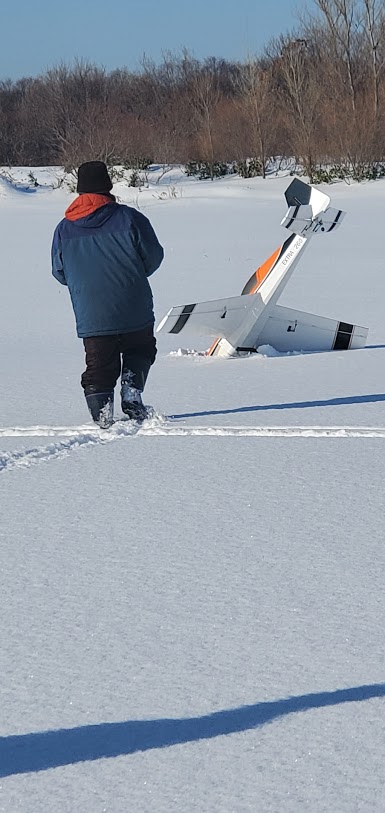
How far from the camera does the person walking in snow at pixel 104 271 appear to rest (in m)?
5.04

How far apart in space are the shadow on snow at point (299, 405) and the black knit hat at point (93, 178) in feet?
4.15

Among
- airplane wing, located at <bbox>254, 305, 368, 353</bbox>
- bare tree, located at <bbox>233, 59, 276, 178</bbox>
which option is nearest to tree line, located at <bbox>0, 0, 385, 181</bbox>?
bare tree, located at <bbox>233, 59, 276, 178</bbox>

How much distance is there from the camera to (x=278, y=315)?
7.34m

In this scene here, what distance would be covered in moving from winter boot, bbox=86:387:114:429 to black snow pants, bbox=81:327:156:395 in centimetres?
2

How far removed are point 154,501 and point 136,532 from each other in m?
0.39

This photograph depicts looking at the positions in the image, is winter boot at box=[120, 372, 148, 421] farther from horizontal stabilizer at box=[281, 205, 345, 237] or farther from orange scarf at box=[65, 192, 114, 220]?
horizontal stabilizer at box=[281, 205, 345, 237]

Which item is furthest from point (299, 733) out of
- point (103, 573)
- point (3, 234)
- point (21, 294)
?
point (3, 234)

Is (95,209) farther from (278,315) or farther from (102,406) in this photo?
(278,315)

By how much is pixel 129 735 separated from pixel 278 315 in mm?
5332

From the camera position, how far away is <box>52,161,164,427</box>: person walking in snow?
5035mm

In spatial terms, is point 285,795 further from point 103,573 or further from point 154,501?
point 154,501

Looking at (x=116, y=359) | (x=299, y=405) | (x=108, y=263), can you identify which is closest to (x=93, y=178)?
(x=108, y=263)

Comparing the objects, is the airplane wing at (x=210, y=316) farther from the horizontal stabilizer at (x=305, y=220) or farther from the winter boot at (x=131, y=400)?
the winter boot at (x=131, y=400)

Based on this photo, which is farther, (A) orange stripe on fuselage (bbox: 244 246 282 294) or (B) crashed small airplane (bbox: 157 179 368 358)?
(A) orange stripe on fuselage (bbox: 244 246 282 294)
